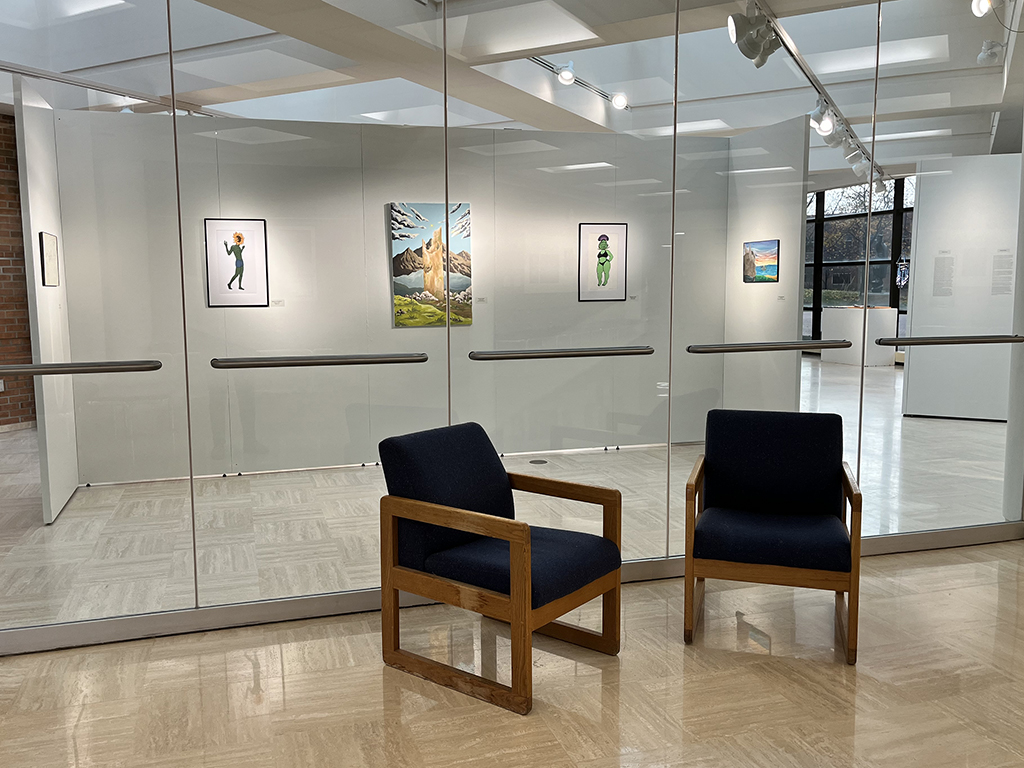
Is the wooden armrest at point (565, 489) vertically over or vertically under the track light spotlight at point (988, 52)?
under

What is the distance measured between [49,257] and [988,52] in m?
4.66

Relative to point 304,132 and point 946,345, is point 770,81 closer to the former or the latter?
point 946,345

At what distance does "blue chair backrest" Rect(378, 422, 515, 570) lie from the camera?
3.09 metres

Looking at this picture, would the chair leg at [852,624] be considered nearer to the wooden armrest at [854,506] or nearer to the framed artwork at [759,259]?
the wooden armrest at [854,506]

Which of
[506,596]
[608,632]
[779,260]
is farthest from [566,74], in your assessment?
[608,632]

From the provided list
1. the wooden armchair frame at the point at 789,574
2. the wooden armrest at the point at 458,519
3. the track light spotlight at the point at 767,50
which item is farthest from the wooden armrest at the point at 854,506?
the track light spotlight at the point at 767,50

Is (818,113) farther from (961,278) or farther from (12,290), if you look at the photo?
(12,290)

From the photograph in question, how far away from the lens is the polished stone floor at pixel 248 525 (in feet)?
10.7

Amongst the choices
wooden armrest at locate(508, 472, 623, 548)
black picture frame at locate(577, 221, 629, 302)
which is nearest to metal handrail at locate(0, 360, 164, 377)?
wooden armrest at locate(508, 472, 623, 548)

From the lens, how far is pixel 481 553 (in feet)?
9.95

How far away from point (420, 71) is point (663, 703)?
276 centimetres

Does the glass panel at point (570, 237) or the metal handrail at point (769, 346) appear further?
the metal handrail at point (769, 346)

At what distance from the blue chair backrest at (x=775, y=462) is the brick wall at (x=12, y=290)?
9.54ft

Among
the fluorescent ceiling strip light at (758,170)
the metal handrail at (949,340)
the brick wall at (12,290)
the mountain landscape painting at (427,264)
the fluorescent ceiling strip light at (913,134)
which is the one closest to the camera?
the brick wall at (12,290)
